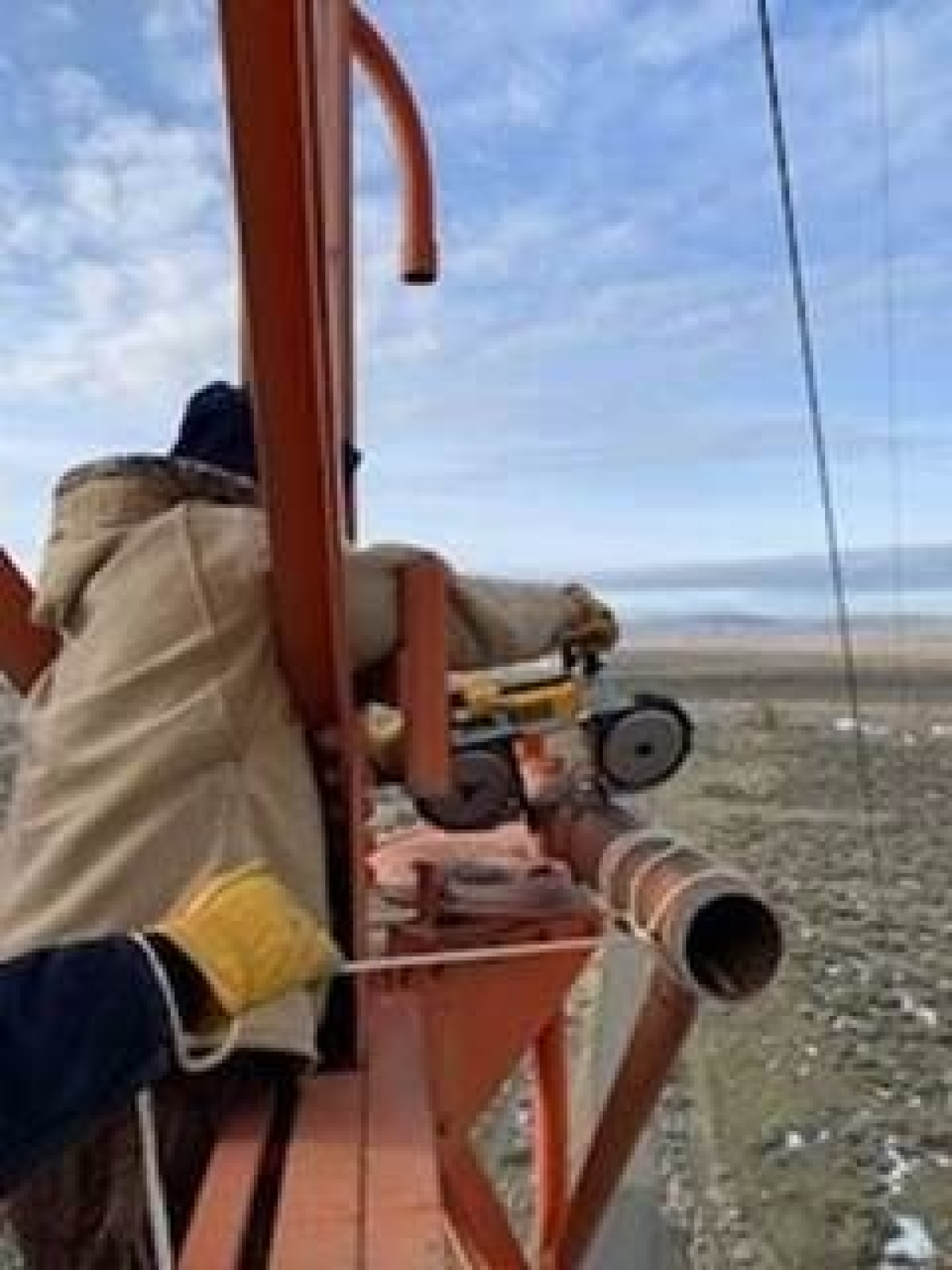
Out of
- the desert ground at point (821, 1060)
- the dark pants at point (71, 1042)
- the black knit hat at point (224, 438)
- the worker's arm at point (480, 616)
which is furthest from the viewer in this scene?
the desert ground at point (821, 1060)

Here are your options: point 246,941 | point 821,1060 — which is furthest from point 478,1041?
point 821,1060

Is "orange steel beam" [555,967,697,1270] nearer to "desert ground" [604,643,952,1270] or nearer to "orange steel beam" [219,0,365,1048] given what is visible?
"desert ground" [604,643,952,1270]

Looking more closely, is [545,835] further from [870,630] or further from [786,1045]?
[870,630]

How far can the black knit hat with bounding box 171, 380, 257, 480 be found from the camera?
2.57 meters

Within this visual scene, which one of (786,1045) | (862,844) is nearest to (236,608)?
(786,1045)

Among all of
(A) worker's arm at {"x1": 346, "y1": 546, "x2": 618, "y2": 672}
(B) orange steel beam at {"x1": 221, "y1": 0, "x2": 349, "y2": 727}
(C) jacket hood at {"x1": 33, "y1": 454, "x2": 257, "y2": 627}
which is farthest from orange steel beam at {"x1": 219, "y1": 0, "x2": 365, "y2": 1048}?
(C) jacket hood at {"x1": 33, "y1": 454, "x2": 257, "y2": 627}

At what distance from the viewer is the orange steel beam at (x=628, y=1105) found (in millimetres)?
3209

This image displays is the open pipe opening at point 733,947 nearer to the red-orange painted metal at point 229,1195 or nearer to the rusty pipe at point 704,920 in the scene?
the rusty pipe at point 704,920

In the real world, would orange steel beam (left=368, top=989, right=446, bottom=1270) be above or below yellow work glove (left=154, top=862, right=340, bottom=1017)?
below

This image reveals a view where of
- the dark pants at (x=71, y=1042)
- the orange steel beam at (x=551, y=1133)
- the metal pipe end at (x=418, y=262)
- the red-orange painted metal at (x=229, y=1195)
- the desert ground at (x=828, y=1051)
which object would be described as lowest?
the desert ground at (x=828, y=1051)

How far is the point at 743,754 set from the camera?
51.9 ft

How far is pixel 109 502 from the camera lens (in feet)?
8.02

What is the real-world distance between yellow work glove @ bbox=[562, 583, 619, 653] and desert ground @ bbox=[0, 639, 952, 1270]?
443 mm

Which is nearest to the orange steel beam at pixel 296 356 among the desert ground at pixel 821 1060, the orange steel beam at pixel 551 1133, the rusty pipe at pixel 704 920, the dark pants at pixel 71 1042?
the rusty pipe at pixel 704 920
